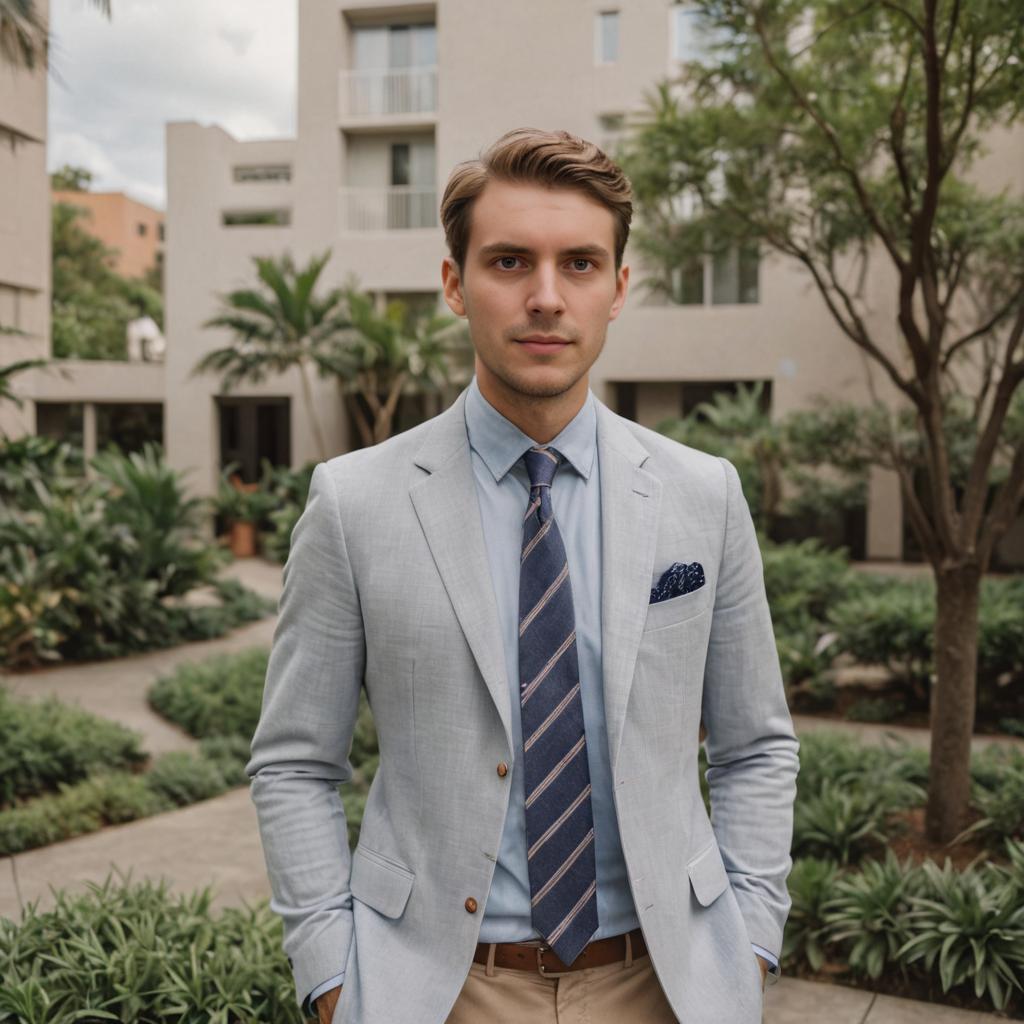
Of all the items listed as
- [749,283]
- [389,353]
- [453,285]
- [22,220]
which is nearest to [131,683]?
[453,285]

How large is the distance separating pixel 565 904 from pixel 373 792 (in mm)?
421

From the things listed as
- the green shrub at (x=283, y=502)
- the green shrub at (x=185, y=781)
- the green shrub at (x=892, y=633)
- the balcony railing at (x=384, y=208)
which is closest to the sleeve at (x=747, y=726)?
the green shrub at (x=185, y=781)

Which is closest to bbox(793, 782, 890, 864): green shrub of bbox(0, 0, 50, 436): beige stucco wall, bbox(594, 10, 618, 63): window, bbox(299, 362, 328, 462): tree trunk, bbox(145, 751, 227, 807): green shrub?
bbox(145, 751, 227, 807): green shrub

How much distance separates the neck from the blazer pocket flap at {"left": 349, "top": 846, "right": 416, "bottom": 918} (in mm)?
797

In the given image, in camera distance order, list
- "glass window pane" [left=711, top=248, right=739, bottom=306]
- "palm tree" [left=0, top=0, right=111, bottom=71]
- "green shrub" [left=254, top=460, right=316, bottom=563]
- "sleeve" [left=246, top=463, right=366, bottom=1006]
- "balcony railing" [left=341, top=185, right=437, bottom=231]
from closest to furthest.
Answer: "sleeve" [left=246, top=463, right=366, bottom=1006], "palm tree" [left=0, top=0, right=111, bottom=71], "green shrub" [left=254, top=460, right=316, bottom=563], "glass window pane" [left=711, top=248, right=739, bottom=306], "balcony railing" [left=341, top=185, right=437, bottom=231]

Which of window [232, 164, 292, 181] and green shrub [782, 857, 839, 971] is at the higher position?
window [232, 164, 292, 181]

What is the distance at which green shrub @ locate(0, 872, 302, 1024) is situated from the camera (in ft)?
11.3

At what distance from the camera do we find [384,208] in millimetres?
23266

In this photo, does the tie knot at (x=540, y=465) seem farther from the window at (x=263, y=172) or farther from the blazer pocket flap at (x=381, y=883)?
the window at (x=263, y=172)

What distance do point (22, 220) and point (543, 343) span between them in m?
20.5

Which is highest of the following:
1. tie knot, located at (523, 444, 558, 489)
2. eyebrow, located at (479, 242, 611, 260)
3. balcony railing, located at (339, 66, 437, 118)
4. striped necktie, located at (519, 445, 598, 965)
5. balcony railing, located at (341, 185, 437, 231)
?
balcony railing, located at (339, 66, 437, 118)

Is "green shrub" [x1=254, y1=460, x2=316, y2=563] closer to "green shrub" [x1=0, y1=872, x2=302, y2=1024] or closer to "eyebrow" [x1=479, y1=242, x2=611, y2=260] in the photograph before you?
"green shrub" [x1=0, y1=872, x2=302, y2=1024]

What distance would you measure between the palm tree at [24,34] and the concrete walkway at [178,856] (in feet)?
17.2

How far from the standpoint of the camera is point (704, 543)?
2.11m
